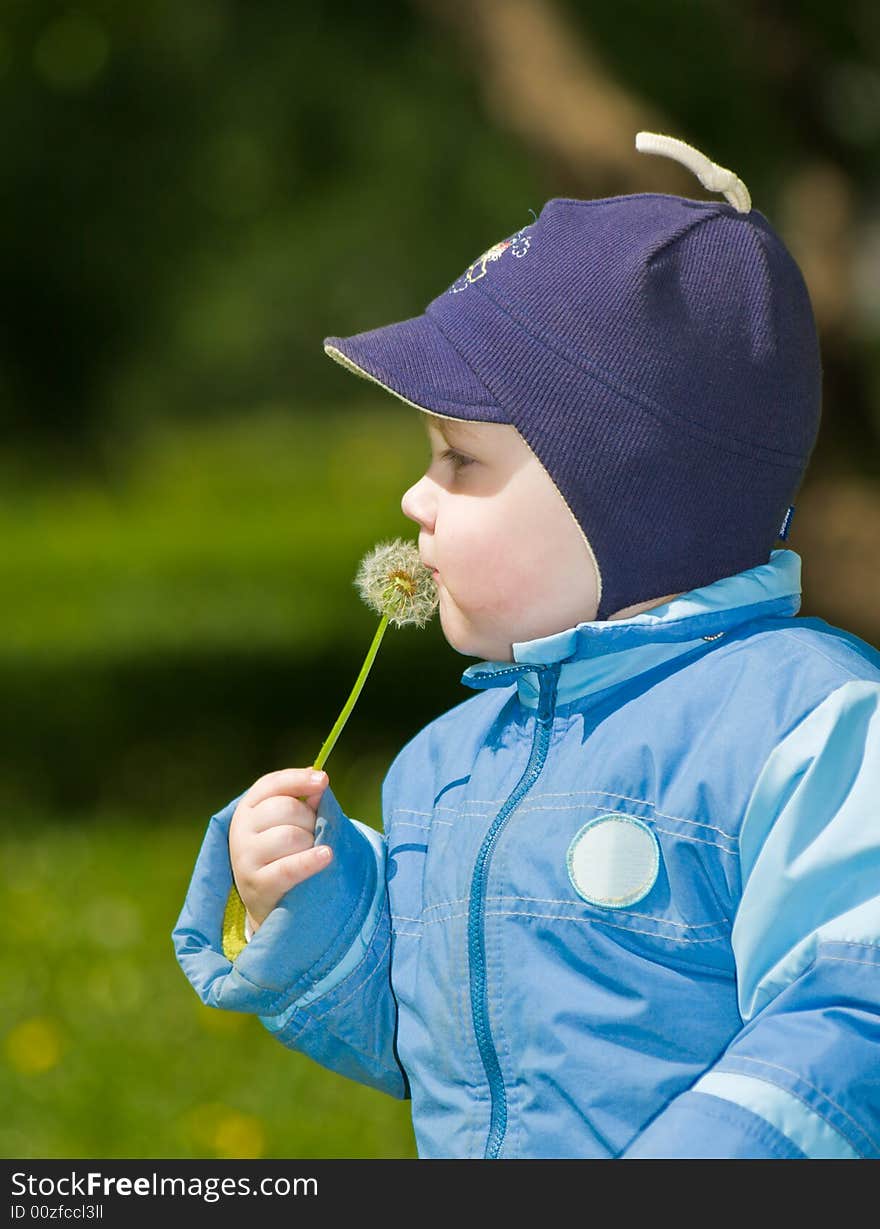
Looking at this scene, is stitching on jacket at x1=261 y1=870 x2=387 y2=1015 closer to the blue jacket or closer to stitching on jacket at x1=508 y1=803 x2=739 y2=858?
the blue jacket

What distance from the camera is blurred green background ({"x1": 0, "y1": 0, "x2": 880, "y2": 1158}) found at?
4.10 metres

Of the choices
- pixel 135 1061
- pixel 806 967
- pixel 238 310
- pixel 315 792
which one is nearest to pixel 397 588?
pixel 315 792

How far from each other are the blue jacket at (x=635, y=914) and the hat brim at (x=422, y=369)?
27 cm

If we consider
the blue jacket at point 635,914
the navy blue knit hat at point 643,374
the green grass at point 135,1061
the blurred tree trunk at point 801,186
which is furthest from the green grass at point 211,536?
the navy blue knit hat at point 643,374

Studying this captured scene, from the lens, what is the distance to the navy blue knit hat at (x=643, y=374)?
5.57ft

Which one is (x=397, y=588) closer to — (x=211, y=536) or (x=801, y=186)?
(x=801, y=186)

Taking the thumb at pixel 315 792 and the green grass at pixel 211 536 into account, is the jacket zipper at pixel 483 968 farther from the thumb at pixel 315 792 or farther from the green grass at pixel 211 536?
A: the green grass at pixel 211 536

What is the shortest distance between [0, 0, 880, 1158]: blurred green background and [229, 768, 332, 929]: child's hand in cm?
181

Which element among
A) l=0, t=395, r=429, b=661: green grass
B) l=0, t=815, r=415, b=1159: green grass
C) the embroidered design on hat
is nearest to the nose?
the embroidered design on hat

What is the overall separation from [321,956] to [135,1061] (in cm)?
225

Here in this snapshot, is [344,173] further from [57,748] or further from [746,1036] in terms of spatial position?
[746,1036]

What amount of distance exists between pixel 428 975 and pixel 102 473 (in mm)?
8191

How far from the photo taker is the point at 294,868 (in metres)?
1.77

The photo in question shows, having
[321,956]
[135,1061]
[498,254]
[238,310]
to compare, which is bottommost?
[135,1061]
